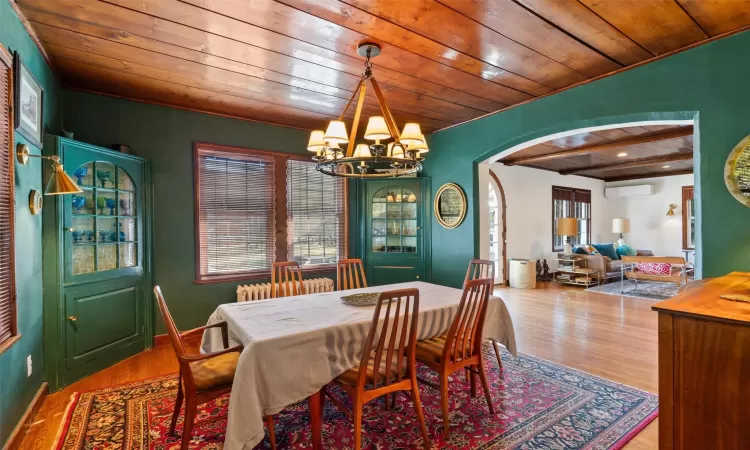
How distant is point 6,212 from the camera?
2.04 m

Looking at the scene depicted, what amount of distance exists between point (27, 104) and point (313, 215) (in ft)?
9.64

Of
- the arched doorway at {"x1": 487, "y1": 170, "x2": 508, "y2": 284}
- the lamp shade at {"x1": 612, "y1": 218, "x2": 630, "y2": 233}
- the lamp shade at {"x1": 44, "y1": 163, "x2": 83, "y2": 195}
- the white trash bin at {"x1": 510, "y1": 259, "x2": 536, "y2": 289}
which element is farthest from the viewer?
the lamp shade at {"x1": 612, "y1": 218, "x2": 630, "y2": 233}

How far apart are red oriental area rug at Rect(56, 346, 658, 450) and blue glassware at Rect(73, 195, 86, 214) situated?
1463 millimetres

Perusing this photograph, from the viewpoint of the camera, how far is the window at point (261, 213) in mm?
4129

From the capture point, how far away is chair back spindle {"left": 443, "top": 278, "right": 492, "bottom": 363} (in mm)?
2227

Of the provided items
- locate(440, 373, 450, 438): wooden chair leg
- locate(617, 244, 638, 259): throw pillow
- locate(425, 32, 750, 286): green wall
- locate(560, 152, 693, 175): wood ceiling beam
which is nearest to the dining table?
locate(440, 373, 450, 438): wooden chair leg

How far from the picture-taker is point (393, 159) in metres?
2.28

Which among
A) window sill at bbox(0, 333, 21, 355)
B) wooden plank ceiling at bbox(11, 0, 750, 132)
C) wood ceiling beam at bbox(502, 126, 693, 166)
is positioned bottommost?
window sill at bbox(0, 333, 21, 355)

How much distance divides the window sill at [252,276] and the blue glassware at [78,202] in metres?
1.32

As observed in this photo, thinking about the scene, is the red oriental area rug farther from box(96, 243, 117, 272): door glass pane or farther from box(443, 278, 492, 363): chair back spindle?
box(96, 243, 117, 272): door glass pane

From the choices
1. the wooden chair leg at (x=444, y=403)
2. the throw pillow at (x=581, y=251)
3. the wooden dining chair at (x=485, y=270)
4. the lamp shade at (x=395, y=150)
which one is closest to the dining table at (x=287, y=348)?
the wooden chair leg at (x=444, y=403)

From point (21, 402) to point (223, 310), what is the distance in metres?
1.28

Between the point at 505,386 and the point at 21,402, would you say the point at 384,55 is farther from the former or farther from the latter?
the point at 21,402

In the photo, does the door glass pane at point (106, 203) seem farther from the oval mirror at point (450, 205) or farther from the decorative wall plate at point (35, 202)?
the oval mirror at point (450, 205)
